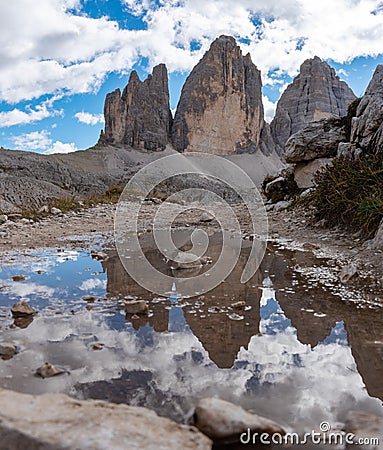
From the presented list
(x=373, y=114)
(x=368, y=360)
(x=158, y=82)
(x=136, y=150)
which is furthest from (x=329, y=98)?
(x=368, y=360)

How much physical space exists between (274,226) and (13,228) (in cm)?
608

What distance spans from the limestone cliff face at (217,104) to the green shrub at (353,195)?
2883 inches

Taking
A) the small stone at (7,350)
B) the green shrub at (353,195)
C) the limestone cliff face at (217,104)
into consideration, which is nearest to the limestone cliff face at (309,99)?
the limestone cliff face at (217,104)

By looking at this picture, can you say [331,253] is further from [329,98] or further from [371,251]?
[329,98]

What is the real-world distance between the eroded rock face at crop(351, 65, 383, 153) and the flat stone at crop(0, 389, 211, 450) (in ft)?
23.1

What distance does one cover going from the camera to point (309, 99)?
89.6m

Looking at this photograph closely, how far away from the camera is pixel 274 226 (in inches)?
362

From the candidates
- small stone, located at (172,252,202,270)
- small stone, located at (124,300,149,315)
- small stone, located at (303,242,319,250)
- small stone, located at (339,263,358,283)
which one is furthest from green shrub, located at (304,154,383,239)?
small stone, located at (124,300,149,315)

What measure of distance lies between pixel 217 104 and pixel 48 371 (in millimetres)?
82076

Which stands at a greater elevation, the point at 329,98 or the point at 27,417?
the point at 329,98

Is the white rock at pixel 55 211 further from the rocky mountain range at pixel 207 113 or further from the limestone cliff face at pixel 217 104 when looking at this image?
the limestone cliff face at pixel 217 104

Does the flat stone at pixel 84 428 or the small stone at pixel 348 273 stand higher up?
the small stone at pixel 348 273

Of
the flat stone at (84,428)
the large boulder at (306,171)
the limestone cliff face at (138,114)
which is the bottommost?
the flat stone at (84,428)

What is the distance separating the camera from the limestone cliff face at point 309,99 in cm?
8819
